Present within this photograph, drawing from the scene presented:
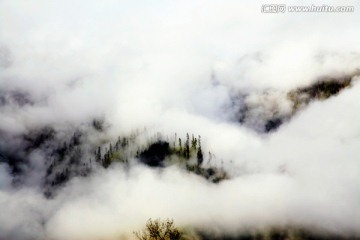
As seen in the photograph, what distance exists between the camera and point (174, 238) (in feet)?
255

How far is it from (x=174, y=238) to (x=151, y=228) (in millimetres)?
5493

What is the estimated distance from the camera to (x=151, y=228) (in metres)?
75.8
